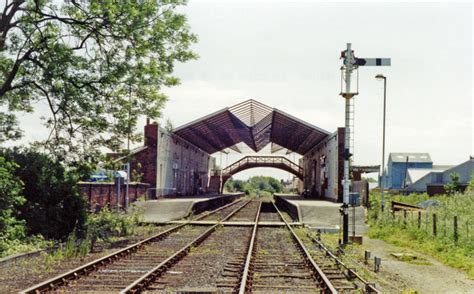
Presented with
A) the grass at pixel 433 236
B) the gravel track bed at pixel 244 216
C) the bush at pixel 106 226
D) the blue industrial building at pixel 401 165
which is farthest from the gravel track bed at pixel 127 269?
the blue industrial building at pixel 401 165

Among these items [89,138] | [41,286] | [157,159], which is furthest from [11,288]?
[157,159]

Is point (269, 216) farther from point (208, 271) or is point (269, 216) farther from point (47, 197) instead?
point (208, 271)

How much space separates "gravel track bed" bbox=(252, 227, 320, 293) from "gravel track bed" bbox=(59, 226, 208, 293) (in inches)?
92.0

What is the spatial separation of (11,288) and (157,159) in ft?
79.7

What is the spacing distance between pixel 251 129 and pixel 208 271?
109 ft

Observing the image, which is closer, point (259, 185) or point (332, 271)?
point (332, 271)

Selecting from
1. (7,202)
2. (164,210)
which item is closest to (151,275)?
(7,202)

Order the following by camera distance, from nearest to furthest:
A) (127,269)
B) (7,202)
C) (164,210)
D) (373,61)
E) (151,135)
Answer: (127,269)
(7,202)
(373,61)
(164,210)
(151,135)

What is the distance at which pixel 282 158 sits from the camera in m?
67.1

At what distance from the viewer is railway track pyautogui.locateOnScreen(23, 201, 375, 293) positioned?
8.68 metres

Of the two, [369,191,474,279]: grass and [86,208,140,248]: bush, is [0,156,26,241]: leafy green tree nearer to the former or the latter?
[86,208,140,248]: bush

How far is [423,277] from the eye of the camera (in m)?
10.8

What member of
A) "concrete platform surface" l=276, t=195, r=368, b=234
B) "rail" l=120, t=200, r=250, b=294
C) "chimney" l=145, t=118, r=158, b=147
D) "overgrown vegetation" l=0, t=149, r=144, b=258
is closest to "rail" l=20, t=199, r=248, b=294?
"overgrown vegetation" l=0, t=149, r=144, b=258

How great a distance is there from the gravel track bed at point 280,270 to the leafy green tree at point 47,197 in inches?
250
